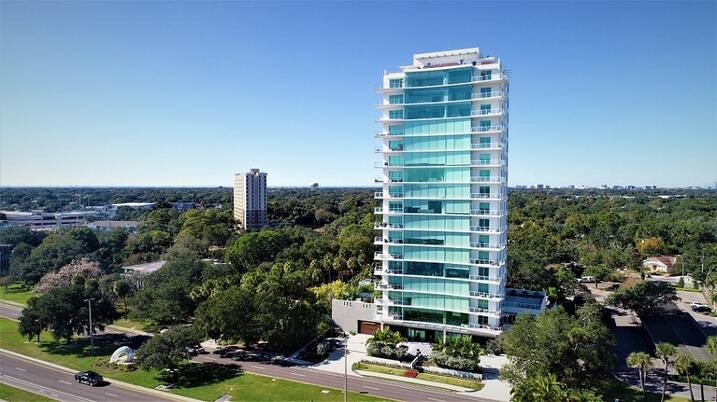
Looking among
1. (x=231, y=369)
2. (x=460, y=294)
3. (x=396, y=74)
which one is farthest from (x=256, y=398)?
(x=396, y=74)

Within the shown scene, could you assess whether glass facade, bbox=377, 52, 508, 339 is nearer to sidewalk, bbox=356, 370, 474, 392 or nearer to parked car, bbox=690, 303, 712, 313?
sidewalk, bbox=356, 370, 474, 392

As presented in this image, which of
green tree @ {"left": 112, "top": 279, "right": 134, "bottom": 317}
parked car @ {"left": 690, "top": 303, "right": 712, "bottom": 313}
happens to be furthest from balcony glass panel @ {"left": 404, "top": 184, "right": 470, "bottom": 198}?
parked car @ {"left": 690, "top": 303, "right": 712, "bottom": 313}

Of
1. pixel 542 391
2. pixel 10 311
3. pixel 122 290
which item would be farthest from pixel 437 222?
pixel 10 311

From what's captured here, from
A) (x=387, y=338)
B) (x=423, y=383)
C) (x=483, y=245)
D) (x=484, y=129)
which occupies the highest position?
(x=484, y=129)

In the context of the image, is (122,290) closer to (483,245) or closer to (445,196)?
(445,196)

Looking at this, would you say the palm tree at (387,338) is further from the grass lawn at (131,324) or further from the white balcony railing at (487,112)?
the grass lawn at (131,324)

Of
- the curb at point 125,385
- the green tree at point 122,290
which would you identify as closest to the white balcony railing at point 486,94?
the curb at point 125,385

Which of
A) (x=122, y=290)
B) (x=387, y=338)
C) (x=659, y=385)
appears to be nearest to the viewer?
(x=659, y=385)

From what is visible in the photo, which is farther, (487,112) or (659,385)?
(487,112)
